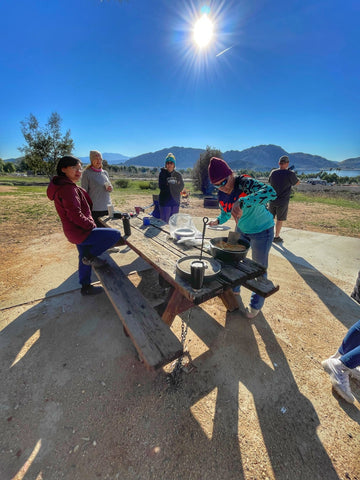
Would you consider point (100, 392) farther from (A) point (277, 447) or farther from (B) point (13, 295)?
(B) point (13, 295)

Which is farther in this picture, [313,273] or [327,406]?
[313,273]

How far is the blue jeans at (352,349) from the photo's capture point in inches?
65.7

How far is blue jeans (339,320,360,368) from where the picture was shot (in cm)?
167

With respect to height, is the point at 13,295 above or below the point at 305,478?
above

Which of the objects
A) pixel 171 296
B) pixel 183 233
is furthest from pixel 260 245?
pixel 171 296

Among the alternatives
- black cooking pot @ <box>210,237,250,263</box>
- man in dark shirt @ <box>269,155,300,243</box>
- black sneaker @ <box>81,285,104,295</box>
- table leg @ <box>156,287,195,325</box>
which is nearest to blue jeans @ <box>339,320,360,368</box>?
black cooking pot @ <box>210,237,250,263</box>

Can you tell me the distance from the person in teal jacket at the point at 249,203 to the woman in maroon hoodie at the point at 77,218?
4.95 ft

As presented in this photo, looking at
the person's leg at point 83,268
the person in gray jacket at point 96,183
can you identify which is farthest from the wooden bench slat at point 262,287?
the person in gray jacket at point 96,183

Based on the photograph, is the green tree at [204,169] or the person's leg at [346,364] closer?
the person's leg at [346,364]

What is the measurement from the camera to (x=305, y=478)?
1.26 m

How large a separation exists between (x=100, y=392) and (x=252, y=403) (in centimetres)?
128

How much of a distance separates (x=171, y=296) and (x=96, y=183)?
2.52m

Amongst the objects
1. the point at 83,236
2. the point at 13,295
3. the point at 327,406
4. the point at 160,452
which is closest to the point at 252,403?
the point at 327,406

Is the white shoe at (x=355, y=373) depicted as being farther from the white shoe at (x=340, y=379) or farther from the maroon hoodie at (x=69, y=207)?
the maroon hoodie at (x=69, y=207)
